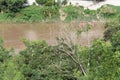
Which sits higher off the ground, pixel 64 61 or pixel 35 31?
pixel 64 61

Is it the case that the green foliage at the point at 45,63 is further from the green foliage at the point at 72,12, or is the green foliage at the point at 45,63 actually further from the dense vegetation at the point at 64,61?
the green foliage at the point at 72,12

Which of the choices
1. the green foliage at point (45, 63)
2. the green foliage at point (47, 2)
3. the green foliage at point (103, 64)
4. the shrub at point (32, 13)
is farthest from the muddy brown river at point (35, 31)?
the green foliage at point (103, 64)

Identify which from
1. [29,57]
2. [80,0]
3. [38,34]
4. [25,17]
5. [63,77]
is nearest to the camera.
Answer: [63,77]

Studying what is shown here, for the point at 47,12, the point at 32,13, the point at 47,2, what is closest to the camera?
the point at 47,12

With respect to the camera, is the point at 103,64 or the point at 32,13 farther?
the point at 32,13

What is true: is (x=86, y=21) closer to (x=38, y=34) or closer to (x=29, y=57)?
(x=38, y=34)

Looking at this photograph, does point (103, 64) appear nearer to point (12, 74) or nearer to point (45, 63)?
point (12, 74)

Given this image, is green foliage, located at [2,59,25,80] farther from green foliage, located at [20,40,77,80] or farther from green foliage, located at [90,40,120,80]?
green foliage, located at [90,40,120,80]

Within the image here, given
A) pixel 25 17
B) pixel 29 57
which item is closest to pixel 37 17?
pixel 25 17

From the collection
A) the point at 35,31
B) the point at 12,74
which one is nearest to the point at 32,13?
the point at 35,31

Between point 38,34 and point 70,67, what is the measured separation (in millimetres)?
6303

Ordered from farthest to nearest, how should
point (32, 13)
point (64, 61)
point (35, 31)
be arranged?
point (32, 13), point (35, 31), point (64, 61)

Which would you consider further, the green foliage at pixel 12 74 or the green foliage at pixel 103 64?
the green foliage at pixel 12 74

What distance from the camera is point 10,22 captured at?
15.4 meters
